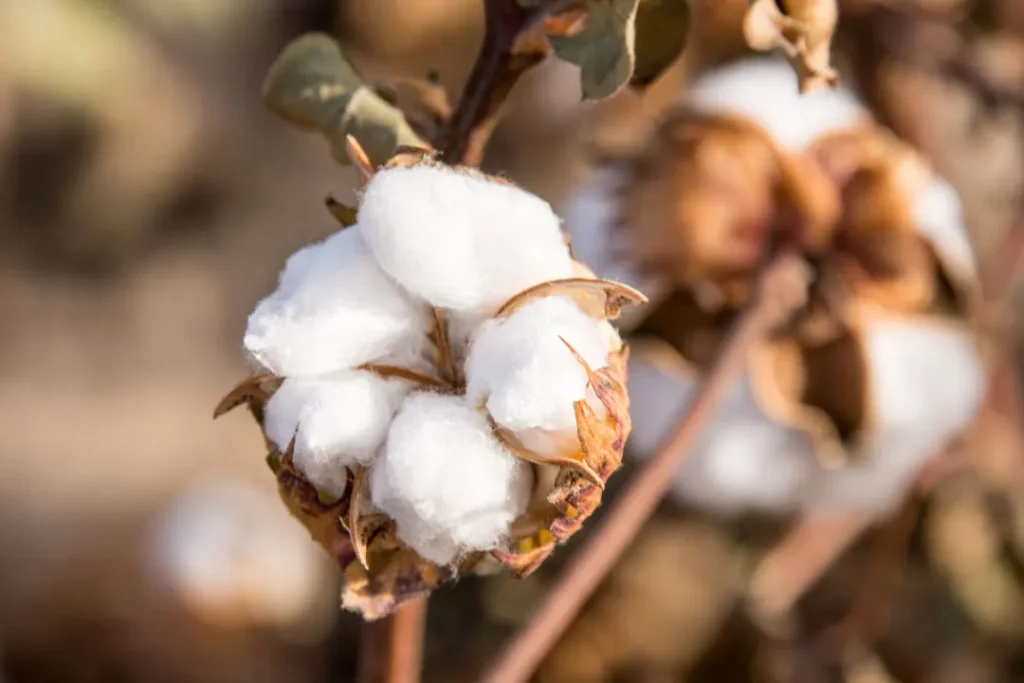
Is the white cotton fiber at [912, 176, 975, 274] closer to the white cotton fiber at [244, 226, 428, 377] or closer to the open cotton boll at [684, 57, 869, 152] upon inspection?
the open cotton boll at [684, 57, 869, 152]

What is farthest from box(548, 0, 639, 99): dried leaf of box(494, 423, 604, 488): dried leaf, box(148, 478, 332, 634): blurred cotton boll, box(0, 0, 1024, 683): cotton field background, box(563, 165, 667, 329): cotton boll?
box(148, 478, 332, 634): blurred cotton boll

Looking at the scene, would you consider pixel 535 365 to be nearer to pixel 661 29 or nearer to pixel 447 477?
pixel 447 477

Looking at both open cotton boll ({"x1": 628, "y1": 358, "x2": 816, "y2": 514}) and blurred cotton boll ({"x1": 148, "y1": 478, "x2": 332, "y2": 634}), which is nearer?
open cotton boll ({"x1": 628, "y1": 358, "x2": 816, "y2": 514})

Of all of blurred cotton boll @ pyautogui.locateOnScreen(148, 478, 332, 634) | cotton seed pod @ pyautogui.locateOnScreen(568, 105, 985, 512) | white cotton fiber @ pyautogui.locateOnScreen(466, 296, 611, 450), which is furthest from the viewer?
blurred cotton boll @ pyautogui.locateOnScreen(148, 478, 332, 634)

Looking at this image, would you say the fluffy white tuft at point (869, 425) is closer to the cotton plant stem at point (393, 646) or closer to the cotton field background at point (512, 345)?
the cotton field background at point (512, 345)

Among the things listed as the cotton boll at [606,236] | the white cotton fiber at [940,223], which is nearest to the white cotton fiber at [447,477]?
the cotton boll at [606,236]

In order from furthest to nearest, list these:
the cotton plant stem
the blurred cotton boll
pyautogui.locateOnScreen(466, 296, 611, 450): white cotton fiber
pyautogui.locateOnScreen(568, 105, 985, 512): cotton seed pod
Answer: the blurred cotton boll → pyautogui.locateOnScreen(568, 105, 985, 512): cotton seed pod → the cotton plant stem → pyautogui.locateOnScreen(466, 296, 611, 450): white cotton fiber

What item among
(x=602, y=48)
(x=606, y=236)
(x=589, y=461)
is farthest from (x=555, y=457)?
(x=606, y=236)

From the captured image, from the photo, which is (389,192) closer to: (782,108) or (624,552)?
(782,108)
